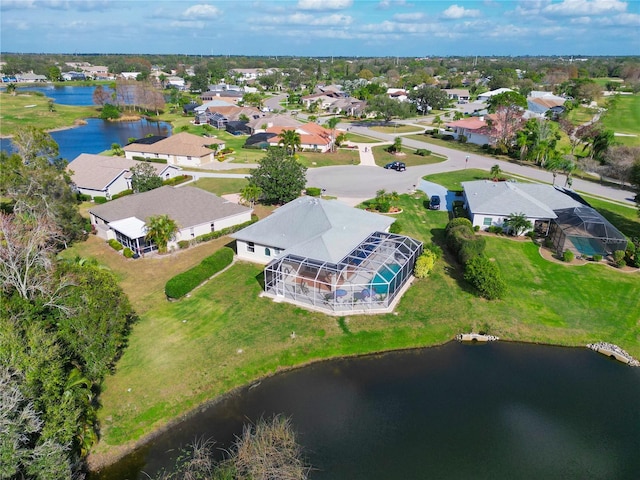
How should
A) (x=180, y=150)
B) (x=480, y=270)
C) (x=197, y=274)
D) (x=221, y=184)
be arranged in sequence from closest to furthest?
(x=480, y=270) → (x=197, y=274) → (x=221, y=184) → (x=180, y=150)

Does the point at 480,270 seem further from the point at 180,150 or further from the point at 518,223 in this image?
the point at 180,150

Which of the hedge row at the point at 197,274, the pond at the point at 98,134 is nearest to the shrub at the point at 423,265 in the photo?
the hedge row at the point at 197,274

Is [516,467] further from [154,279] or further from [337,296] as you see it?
[154,279]

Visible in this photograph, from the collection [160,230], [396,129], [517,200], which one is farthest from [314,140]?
[160,230]

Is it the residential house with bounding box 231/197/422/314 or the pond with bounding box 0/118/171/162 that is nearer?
the residential house with bounding box 231/197/422/314

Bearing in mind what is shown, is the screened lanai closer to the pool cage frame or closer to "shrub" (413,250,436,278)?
"shrub" (413,250,436,278)

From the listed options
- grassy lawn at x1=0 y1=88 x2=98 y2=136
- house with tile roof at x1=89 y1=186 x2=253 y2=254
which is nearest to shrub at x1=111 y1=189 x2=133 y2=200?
house with tile roof at x1=89 y1=186 x2=253 y2=254
